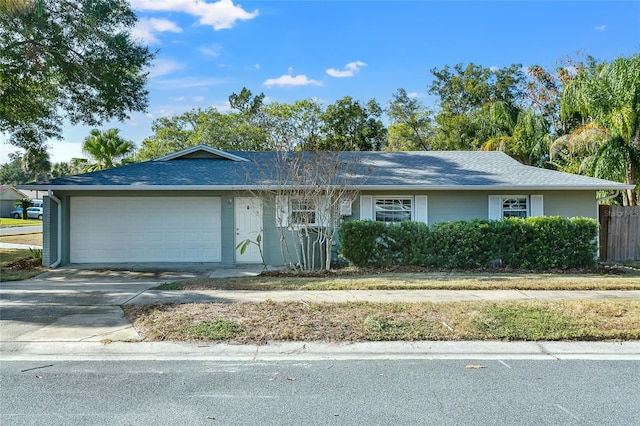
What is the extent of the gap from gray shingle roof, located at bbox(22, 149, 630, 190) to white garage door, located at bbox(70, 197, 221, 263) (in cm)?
76

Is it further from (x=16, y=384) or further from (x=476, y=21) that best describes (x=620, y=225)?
(x=16, y=384)

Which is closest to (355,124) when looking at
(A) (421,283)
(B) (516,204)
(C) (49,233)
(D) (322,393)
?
(B) (516,204)

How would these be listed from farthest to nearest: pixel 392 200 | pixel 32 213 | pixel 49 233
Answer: pixel 32 213, pixel 392 200, pixel 49 233

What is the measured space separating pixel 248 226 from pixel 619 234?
1172 cm

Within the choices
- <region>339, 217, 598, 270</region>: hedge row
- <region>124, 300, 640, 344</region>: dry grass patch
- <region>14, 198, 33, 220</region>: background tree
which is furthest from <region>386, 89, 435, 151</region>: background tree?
<region>14, 198, 33, 220</region>: background tree

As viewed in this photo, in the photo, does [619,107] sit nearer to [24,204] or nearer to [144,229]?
[144,229]

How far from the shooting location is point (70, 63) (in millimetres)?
13297

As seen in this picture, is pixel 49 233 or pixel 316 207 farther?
pixel 49 233

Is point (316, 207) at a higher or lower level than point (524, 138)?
lower

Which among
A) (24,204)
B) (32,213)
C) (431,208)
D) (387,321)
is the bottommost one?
(387,321)

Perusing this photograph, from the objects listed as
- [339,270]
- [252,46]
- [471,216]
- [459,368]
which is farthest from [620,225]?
[252,46]

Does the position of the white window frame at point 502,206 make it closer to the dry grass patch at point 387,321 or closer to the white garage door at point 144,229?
the dry grass patch at point 387,321

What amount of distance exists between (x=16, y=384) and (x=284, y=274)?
22.2 ft

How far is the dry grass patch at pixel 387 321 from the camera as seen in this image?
19.8 feet
